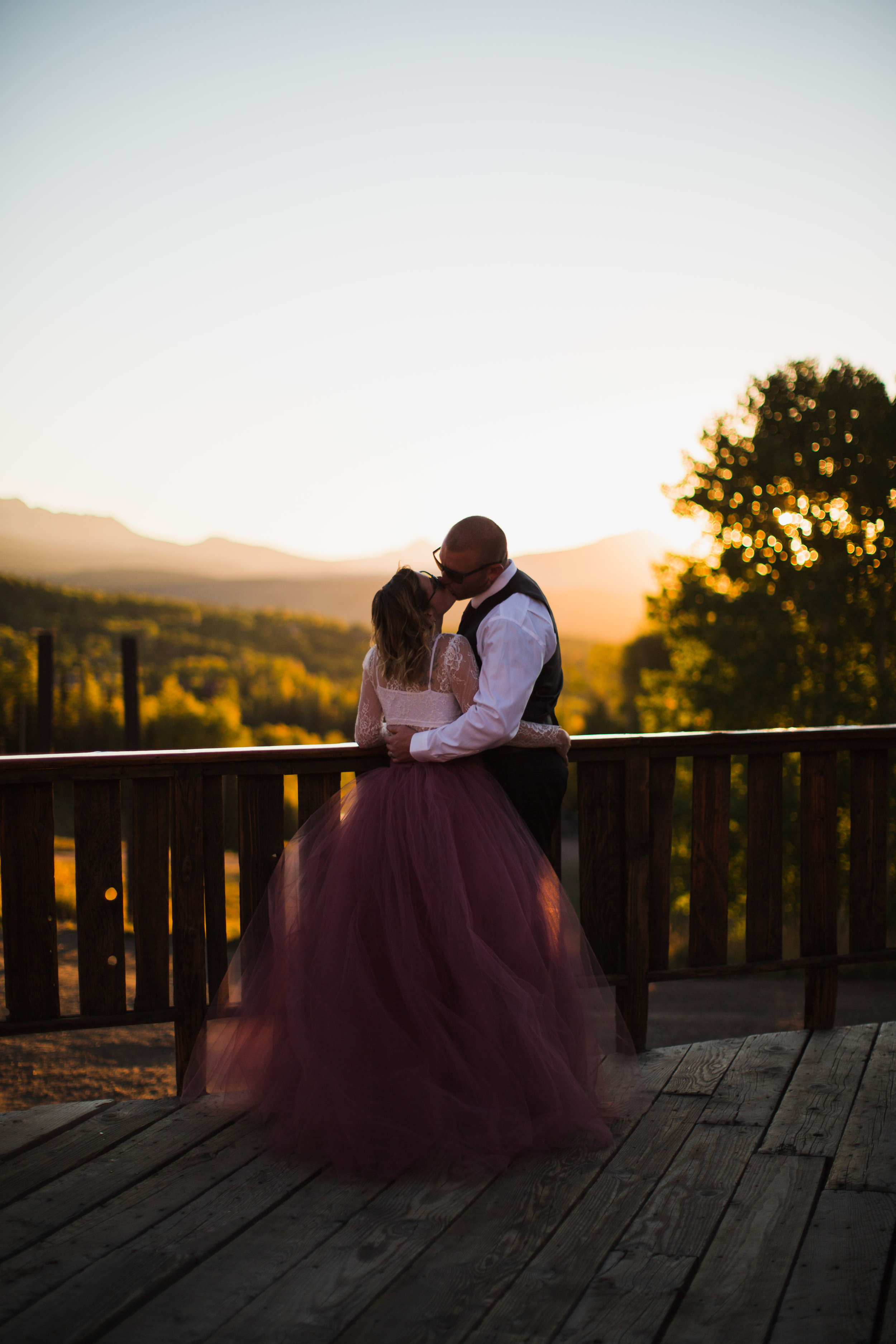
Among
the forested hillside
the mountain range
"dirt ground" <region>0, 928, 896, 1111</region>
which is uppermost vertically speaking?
the mountain range

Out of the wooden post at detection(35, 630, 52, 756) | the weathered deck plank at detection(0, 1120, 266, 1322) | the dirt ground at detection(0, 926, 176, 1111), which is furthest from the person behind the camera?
the wooden post at detection(35, 630, 52, 756)

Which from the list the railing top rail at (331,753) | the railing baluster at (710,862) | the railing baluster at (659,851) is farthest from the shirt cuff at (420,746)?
the railing baluster at (710,862)

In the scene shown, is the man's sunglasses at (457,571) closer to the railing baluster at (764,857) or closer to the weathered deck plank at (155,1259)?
the railing baluster at (764,857)

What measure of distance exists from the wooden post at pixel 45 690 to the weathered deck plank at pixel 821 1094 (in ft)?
64.6

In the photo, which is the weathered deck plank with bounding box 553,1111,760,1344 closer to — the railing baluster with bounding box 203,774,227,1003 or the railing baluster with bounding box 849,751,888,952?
the railing baluster with bounding box 849,751,888,952

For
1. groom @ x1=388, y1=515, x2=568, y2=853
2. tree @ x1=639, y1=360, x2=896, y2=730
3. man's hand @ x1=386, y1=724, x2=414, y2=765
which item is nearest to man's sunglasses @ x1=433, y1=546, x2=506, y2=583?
groom @ x1=388, y1=515, x2=568, y2=853

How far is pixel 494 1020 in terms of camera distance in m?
2.27

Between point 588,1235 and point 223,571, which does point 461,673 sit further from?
point 223,571

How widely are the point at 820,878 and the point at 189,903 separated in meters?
2.09

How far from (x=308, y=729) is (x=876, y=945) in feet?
157

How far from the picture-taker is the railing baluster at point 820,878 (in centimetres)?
328

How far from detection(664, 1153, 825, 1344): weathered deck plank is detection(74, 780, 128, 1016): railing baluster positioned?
5.42 feet

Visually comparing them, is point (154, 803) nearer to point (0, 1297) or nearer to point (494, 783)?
point (494, 783)

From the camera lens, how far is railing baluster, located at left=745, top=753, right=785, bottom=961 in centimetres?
323
